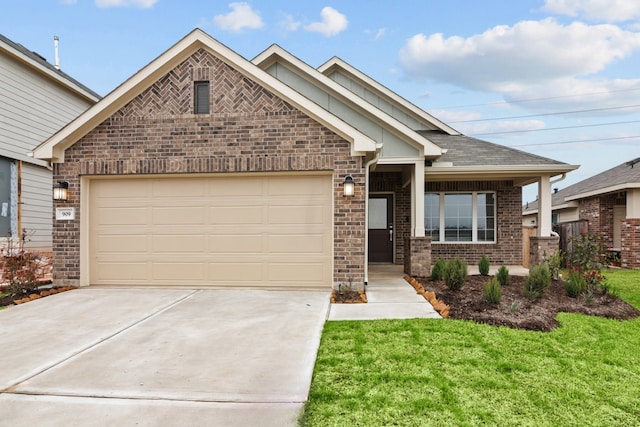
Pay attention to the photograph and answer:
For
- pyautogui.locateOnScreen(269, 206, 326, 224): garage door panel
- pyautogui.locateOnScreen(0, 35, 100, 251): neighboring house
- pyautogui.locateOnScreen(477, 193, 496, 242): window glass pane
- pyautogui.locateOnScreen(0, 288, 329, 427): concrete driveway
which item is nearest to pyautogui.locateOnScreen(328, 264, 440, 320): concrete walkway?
pyautogui.locateOnScreen(0, 288, 329, 427): concrete driveway

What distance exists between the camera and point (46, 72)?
486 inches

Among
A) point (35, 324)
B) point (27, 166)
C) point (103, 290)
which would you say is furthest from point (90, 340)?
point (27, 166)

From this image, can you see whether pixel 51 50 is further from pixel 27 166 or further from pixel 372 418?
pixel 372 418

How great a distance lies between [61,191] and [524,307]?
8.88 meters

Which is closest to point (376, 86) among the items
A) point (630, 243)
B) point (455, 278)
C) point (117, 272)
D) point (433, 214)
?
point (433, 214)

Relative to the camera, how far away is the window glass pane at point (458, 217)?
1348 centimetres

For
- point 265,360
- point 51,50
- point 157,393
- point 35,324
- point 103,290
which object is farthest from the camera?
point 51,50

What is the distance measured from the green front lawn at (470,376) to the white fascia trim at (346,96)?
17.5 feet

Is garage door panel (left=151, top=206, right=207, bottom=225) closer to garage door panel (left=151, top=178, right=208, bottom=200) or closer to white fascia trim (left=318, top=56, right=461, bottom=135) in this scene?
garage door panel (left=151, top=178, right=208, bottom=200)

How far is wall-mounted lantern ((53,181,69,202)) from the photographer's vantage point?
855 centimetres

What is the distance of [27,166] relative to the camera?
11969 mm

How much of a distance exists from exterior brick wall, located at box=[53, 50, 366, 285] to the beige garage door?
0.33 metres

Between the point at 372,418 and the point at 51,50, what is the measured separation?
18.5m

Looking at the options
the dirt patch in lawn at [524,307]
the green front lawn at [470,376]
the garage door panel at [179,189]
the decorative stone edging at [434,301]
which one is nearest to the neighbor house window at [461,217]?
the dirt patch in lawn at [524,307]
